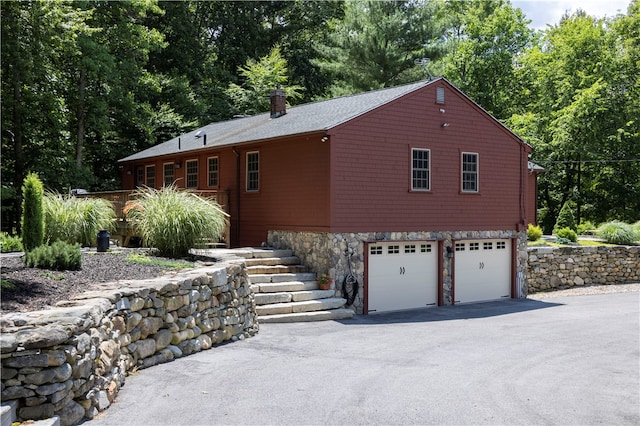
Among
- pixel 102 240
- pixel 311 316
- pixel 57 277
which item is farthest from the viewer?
pixel 311 316

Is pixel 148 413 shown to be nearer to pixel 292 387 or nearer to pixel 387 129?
pixel 292 387

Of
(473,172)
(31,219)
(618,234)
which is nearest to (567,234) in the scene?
(618,234)

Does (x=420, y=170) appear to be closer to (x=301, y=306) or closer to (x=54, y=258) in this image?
(x=301, y=306)

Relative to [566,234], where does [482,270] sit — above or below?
below

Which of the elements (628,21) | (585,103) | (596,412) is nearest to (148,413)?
(596,412)

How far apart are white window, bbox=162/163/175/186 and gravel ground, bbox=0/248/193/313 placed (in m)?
9.97

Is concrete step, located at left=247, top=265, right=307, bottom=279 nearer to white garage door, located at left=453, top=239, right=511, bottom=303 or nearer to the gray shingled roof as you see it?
the gray shingled roof

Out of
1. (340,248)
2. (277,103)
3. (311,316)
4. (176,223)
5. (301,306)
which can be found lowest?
(311,316)

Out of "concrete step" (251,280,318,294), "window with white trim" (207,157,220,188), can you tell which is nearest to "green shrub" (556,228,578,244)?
"concrete step" (251,280,318,294)

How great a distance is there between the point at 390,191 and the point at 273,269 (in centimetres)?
375

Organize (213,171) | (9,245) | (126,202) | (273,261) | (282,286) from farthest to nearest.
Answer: (213,171), (126,202), (273,261), (9,245), (282,286)

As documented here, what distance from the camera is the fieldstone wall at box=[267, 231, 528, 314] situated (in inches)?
601

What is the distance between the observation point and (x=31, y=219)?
1175 cm

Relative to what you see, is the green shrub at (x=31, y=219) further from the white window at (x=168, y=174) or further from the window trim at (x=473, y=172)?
the window trim at (x=473, y=172)
